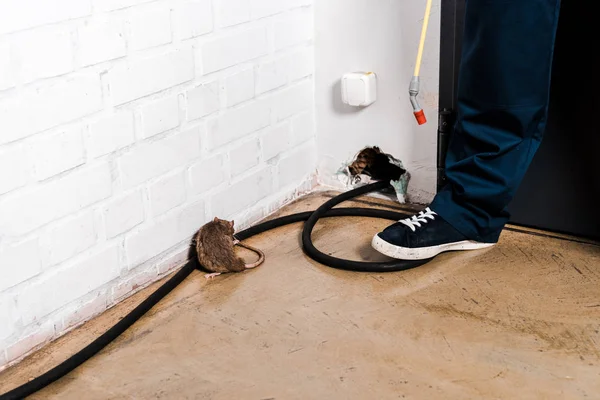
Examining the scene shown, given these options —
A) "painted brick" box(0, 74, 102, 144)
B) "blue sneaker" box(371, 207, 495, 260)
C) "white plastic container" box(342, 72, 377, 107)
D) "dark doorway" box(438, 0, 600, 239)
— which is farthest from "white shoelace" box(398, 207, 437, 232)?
"painted brick" box(0, 74, 102, 144)

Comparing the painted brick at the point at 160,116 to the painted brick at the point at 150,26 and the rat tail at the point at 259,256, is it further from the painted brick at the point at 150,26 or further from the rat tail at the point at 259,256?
the rat tail at the point at 259,256

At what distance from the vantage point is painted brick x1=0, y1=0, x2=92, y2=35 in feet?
4.40

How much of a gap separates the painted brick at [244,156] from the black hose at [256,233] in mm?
153

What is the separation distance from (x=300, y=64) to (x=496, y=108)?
2.13 ft

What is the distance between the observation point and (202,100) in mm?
1811

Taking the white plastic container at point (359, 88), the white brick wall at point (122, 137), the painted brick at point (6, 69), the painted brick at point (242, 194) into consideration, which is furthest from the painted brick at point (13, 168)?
the white plastic container at point (359, 88)

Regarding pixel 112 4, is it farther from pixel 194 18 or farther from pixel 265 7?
pixel 265 7

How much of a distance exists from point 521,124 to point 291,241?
631mm

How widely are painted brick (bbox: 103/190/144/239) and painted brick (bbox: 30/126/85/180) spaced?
14 centimetres

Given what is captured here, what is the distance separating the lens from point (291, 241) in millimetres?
1964

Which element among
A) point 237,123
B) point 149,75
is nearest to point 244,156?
point 237,123

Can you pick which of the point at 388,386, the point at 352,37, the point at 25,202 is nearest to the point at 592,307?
the point at 388,386

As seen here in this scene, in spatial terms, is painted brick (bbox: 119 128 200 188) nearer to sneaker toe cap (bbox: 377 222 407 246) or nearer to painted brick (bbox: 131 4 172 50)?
painted brick (bbox: 131 4 172 50)

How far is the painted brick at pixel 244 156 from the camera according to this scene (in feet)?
6.43
